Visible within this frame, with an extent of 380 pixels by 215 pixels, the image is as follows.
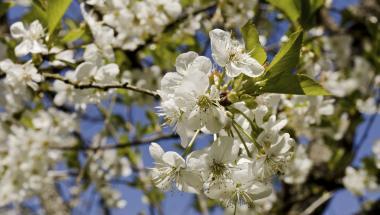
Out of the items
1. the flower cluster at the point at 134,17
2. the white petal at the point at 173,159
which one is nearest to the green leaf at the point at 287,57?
the white petal at the point at 173,159

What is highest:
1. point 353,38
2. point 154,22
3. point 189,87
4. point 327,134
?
point 189,87

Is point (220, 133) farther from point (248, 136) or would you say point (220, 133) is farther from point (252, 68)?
point (252, 68)

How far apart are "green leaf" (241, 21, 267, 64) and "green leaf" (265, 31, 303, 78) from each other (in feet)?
0.12

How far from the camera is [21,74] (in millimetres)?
1316

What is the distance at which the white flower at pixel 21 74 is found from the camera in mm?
1311

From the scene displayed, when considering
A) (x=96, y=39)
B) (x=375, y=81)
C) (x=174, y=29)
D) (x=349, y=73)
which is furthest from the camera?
(x=349, y=73)

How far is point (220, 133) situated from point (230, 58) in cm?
17

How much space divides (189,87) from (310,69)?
74 cm

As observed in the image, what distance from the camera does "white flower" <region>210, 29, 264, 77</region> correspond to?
0.93 meters

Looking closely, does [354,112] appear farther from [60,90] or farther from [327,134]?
[60,90]

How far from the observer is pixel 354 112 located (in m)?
2.37

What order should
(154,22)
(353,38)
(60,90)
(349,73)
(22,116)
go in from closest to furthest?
(60,90)
(154,22)
(22,116)
(349,73)
(353,38)

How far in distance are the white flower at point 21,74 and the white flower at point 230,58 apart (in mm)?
601

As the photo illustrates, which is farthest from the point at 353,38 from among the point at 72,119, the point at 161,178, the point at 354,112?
the point at 161,178
